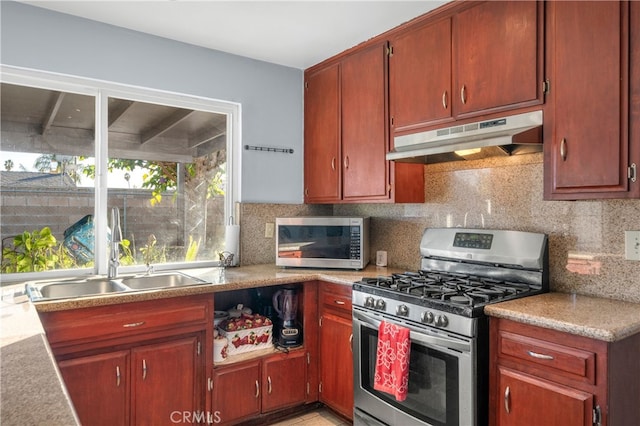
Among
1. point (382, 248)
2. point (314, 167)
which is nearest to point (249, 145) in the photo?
point (314, 167)

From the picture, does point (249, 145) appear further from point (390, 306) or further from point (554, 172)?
point (554, 172)

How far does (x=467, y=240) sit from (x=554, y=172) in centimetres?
67

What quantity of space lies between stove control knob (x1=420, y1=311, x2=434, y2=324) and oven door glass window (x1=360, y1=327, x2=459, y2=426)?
0.13 m

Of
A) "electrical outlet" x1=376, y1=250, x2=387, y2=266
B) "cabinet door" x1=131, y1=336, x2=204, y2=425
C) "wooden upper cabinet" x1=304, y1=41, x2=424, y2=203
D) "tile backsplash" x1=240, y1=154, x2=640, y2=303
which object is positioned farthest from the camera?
"electrical outlet" x1=376, y1=250, x2=387, y2=266

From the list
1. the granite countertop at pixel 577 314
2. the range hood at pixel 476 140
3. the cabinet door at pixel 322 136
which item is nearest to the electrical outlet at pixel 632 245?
the granite countertop at pixel 577 314

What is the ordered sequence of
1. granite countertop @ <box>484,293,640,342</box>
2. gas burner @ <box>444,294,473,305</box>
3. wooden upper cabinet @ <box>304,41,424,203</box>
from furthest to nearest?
wooden upper cabinet @ <box>304,41,424,203</box>
gas burner @ <box>444,294,473,305</box>
granite countertop @ <box>484,293,640,342</box>

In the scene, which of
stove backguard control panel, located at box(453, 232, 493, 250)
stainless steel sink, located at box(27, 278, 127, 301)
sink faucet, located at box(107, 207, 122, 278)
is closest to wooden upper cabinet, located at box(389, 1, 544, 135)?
stove backguard control panel, located at box(453, 232, 493, 250)

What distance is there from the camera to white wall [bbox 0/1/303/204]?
2.32 meters

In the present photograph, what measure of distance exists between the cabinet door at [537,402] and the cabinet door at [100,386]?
1712 mm

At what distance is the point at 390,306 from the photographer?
207 cm

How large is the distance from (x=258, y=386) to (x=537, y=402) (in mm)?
1522

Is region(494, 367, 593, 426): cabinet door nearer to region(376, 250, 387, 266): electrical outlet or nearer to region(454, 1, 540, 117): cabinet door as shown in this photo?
region(454, 1, 540, 117): cabinet door

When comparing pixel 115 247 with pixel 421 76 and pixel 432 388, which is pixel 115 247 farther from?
pixel 421 76

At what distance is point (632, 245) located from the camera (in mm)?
1831
